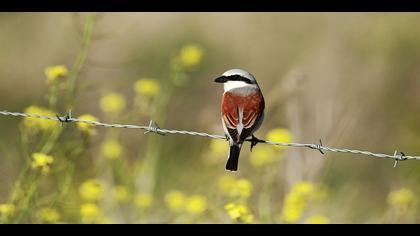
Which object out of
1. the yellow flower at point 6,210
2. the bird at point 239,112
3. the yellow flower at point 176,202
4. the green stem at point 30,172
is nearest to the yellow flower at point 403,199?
the bird at point 239,112

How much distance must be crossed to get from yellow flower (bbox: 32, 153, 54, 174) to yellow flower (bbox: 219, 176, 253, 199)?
164 cm

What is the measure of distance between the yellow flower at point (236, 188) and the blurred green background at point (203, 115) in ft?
0.06

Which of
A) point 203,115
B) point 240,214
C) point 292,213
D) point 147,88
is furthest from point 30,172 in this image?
point 203,115

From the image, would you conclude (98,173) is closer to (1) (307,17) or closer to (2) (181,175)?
(2) (181,175)

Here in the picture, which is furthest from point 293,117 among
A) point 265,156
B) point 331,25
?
point 331,25

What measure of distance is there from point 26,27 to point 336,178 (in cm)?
531

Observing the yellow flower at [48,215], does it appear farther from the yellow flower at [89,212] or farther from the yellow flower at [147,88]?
the yellow flower at [147,88]

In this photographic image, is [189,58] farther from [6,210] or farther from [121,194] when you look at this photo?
[6,210]

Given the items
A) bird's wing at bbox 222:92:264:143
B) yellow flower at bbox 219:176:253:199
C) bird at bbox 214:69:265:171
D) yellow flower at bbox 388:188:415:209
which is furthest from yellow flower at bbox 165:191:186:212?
yellow flower at bbox 388:188:415:209

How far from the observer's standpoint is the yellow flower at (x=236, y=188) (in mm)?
7266

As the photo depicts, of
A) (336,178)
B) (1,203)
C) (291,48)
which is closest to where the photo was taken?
(1,203)

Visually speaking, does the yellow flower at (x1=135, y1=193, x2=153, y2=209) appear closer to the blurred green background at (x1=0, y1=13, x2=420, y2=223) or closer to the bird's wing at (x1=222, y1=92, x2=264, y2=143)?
the blurred green background at (x1=0, y1=13, x2=420, y2=223)

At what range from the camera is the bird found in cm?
684

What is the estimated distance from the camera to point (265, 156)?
7902 mm
